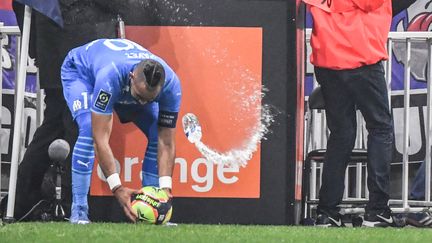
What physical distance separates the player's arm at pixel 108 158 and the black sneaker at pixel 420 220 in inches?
99.5

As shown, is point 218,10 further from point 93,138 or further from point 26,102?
point 26,102

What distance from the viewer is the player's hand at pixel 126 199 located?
9523mm

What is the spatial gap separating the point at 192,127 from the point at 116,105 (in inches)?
29.3

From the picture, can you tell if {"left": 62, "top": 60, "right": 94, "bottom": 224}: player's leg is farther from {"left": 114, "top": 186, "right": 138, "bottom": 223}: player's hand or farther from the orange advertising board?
the orange advertising board

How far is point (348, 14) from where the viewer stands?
1019cm

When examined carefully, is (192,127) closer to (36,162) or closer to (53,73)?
(53,73)

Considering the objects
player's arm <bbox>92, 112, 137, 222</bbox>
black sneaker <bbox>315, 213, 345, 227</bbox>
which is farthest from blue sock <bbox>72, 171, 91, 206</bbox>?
black sneaker <bbox>315, 213, 345, 227</bbox>

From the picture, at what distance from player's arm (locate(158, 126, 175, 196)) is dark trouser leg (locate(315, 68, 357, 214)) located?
1.34m

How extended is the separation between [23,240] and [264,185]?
112 inches

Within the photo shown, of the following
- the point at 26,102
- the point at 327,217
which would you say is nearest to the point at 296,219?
the point at 327,217

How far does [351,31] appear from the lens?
10133 mm

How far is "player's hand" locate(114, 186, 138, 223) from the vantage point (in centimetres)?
952

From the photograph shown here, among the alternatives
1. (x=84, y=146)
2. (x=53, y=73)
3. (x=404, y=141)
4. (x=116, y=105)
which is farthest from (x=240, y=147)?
(x=53, y=73)

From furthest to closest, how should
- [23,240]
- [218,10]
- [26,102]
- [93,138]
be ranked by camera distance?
[26,102], [218,10], [93,138], [23,240]
